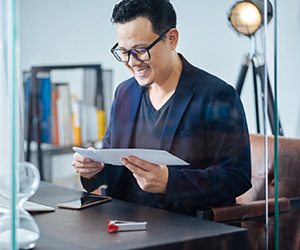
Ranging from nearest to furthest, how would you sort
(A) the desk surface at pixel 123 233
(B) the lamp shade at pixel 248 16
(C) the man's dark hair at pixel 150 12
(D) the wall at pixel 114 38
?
(A) the desk surface at pixel 123 233 → (D) the wall at pixel 114 38 → (C) the man's dark hair at pixel 150 12 → (B) the lamp shade at pixel 248 16

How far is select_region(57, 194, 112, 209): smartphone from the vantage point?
58.7 inches

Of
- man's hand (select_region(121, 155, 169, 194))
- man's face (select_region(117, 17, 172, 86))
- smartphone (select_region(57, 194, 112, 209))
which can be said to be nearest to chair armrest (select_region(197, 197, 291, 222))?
man's hand (select_region(121, 155, 169, 194))

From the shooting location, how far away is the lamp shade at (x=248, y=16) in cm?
155

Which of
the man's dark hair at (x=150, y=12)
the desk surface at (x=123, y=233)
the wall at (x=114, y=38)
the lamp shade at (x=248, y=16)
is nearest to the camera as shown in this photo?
the desk surface at (x=123, y=233)

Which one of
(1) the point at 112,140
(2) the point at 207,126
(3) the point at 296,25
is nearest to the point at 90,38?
(1) the point at 112,140

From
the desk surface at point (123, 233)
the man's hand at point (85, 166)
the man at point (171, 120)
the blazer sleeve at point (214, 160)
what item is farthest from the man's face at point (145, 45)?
the desk surface at point (123, 233)

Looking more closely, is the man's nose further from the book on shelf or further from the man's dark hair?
the book on shelf

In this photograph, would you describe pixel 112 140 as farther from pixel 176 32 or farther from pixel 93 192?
pixel 176 32

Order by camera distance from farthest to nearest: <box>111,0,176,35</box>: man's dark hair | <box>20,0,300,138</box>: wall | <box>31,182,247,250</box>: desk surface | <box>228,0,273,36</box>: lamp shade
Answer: <box>228,0,273,36</box>: lamp shade
<box>111,0,176,35</box>: man's dark hair
<box>20,0,300,138</box>: wall
<box>31,182,247,250</box>: desk surface

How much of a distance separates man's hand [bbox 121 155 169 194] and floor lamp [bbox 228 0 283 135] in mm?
337

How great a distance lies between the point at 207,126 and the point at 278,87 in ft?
1.05

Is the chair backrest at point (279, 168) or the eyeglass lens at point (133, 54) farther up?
the eyeglass lens at point (133, 54)

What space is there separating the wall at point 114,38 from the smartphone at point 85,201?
1.15 feet

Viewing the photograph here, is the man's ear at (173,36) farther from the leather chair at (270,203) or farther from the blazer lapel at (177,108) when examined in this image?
the leather chair at (270,203)
